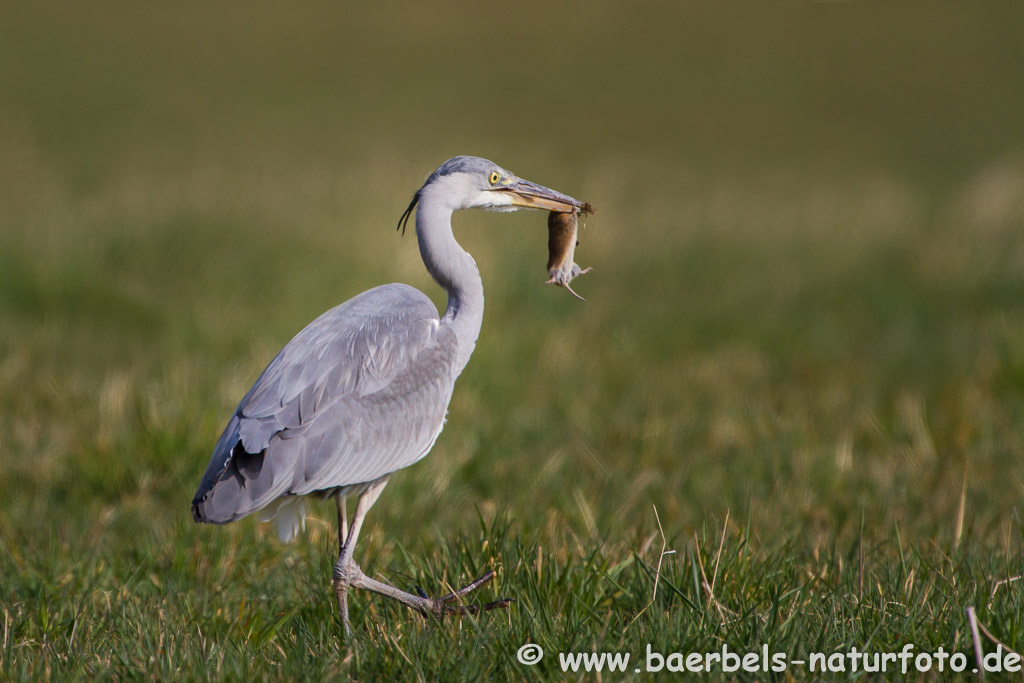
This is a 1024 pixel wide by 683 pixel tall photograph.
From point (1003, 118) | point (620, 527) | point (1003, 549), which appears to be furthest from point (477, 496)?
point (1003, 118)

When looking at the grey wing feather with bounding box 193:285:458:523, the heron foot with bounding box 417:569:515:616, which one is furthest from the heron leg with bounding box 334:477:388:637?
the heron foot with bounding box 417:569:515:616

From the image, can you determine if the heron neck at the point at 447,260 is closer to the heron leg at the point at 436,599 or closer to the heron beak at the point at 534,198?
the heron beak at the point at 534,198

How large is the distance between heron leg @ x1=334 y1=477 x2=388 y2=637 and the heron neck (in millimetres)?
673

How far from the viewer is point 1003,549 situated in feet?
13.8

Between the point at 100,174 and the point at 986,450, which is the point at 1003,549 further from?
the point at 100,174

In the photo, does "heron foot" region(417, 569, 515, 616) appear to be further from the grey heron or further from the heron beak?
the heron beak

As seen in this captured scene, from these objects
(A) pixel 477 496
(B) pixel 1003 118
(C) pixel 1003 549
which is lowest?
(A) pixel 477 496

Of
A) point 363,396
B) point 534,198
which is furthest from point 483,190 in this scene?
point 363,396

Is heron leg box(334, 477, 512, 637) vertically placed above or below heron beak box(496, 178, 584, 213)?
below

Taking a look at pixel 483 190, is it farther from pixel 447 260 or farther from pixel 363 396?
pixel 363 396

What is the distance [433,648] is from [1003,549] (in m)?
2.28

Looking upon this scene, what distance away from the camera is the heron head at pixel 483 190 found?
409cm

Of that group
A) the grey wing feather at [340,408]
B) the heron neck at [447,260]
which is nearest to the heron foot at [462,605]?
the grey wing feather at [340,408]

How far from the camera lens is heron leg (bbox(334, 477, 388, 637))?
3.73 m
